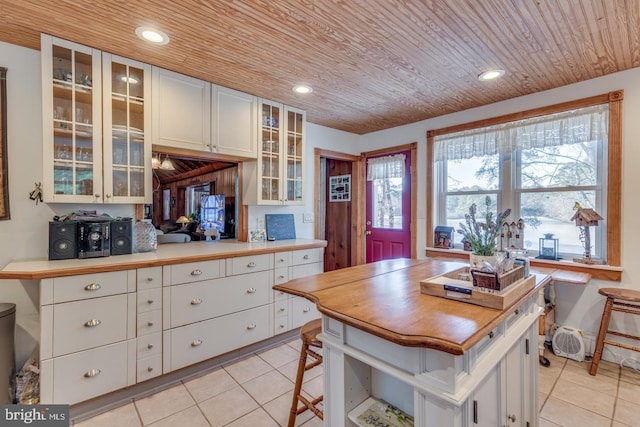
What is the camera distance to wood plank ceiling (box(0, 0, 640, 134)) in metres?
1.65

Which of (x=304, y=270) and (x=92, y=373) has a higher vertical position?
(x=304, y=270)

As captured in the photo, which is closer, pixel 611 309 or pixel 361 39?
pixel 361 39

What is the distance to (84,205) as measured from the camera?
230 cm

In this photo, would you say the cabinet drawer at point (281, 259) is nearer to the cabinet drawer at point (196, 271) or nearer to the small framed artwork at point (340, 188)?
the cabinet drawer at point (196, 271)

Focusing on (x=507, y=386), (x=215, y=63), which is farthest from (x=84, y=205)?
(x=507, y=386)

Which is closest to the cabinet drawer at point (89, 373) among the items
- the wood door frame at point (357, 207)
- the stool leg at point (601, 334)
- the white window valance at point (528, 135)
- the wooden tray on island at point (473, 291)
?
the wooden tray on island at point (473, 291)

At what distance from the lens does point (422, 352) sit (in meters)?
0.96

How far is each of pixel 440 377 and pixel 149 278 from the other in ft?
6.38

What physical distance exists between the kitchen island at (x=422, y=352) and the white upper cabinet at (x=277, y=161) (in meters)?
1.64

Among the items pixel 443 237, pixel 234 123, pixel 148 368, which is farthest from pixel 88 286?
pixel 443 237

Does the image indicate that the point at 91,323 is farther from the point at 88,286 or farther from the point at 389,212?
the point at 389,212

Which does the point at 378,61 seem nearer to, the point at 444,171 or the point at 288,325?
the point at 444,171

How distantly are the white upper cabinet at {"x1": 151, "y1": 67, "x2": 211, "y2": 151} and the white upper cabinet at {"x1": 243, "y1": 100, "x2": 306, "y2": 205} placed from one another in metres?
0.56

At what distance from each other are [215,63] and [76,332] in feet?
6.78
